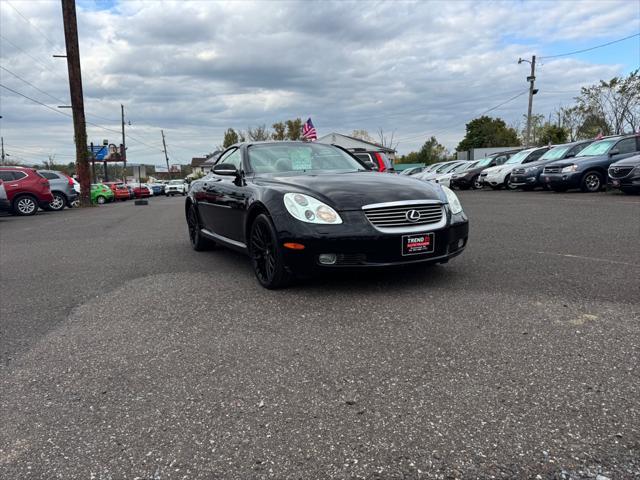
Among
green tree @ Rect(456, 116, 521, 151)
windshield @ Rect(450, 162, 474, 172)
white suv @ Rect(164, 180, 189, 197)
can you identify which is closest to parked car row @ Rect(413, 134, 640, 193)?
windshield @ Rect(450, 162, 474, 172)

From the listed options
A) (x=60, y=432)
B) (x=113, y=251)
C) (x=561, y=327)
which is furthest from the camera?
(x=113, y=251)

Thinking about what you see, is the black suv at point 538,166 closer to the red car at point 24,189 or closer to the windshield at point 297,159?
the windshield at point 297,159

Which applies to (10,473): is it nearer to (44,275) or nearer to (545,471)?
(545,471)

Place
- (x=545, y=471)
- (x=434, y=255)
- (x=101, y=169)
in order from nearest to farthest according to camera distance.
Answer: (x=545, y=471) < (x=434, y=255) < (x=101, y=169)

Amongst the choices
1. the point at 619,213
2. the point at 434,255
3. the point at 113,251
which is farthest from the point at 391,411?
the point at 619,213

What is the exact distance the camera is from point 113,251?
7539 mm

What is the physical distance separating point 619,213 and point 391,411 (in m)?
8.79

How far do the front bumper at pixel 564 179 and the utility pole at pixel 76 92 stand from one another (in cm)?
1896

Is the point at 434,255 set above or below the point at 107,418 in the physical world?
above

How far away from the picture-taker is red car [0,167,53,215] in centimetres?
1767

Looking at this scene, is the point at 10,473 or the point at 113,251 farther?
the point at 113,251

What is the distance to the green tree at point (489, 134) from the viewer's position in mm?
74188

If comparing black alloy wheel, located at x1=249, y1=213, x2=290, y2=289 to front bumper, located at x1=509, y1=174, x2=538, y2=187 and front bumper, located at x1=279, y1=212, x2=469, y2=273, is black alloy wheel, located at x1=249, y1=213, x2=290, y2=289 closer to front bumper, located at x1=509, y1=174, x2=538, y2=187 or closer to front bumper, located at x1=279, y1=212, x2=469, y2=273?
front bumper, located at x1=279, y1=212, x2=469, y2=273

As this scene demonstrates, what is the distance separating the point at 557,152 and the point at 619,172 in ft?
16.9
